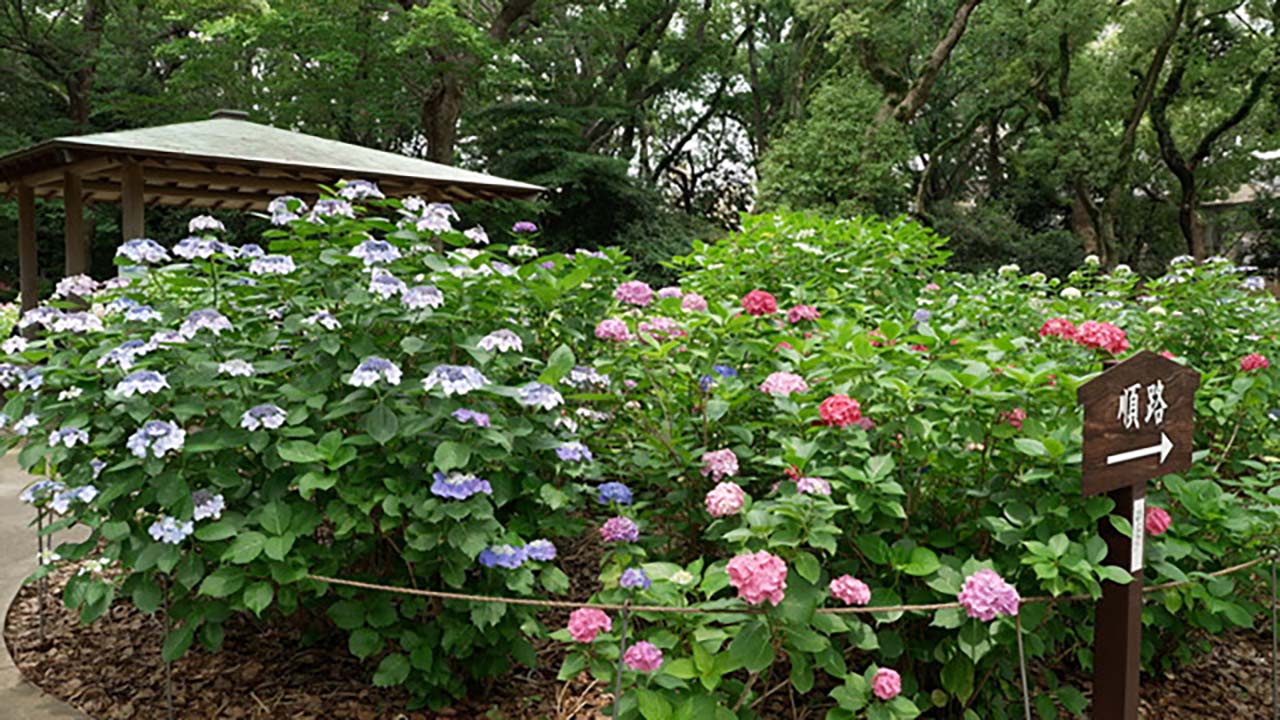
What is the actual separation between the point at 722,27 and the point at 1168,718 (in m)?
17.3

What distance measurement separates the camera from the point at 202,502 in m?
2.09

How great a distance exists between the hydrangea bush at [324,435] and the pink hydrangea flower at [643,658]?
1.56 ft

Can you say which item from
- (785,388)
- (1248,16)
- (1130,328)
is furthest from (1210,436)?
(1248,16)

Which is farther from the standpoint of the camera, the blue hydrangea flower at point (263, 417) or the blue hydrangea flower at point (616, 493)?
the blue hydrangea flower at point (616, 493)

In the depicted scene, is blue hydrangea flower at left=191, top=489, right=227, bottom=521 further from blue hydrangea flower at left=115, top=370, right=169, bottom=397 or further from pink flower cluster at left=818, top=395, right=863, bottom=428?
pink flower cluster at left=818, top=395, right=863, bottom=428

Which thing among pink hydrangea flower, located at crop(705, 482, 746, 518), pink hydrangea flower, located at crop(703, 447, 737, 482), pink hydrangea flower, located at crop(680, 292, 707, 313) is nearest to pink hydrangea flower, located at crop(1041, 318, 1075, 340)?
pink hydrangea flower, located at crop(680, 292, 707, 313)

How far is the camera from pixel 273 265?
2139 millimetres

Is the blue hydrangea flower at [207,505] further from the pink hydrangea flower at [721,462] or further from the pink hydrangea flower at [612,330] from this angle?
the pink hydrangea flower at [721,462]

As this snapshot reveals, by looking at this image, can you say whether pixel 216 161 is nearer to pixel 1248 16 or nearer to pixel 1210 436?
pixel 1210 436

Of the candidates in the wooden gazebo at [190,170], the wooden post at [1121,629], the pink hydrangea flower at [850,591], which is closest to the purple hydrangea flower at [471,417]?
the pink hydrangea flower at [850,591]

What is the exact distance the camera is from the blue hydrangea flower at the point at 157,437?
6.51ft

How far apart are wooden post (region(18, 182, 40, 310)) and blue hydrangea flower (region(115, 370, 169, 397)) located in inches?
232

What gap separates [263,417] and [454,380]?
48 cm

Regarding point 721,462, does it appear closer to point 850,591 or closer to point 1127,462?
point 850,591
